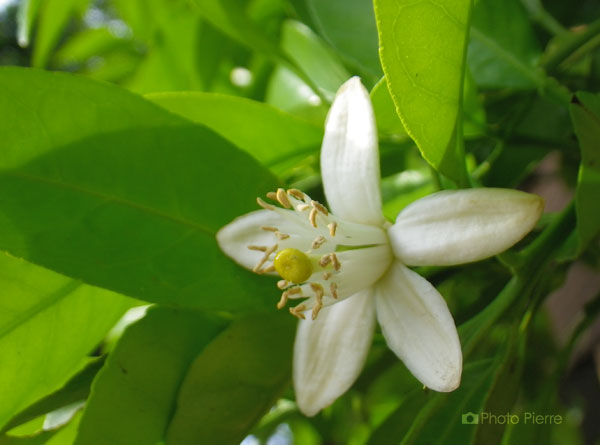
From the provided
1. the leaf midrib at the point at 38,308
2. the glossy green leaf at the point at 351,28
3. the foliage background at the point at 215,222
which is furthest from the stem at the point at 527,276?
the leaf midrib at the point at 38,308

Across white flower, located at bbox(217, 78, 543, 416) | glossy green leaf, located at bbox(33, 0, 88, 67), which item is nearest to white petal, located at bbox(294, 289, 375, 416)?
white flower, located at bbox(217, 78, 543, 416)

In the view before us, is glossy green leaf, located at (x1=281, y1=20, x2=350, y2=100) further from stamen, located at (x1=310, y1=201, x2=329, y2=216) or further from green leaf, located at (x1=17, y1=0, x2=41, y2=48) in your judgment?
green leaf, located at (x1=17, y1=0, x2=41, y2=48)

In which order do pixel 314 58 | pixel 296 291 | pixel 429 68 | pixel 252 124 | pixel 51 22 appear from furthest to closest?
pixel 51 22 → pixel 314 58 → pixel 252 124 → pixel 296 291 → pixel 429 68

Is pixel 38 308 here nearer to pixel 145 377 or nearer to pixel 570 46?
pixel 145 377

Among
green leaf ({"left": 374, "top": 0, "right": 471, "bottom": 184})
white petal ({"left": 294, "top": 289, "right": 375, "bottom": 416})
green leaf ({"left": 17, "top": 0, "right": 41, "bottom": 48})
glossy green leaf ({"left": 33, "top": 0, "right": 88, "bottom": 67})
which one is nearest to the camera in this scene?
green leaf ({"left": 374, "top": 0, "right": 471, "bottom": 184})

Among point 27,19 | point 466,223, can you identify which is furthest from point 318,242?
point 27,19

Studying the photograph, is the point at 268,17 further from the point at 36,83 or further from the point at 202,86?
the point at 36,83

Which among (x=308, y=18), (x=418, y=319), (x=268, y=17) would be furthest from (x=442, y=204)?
(x=268, y=17)
